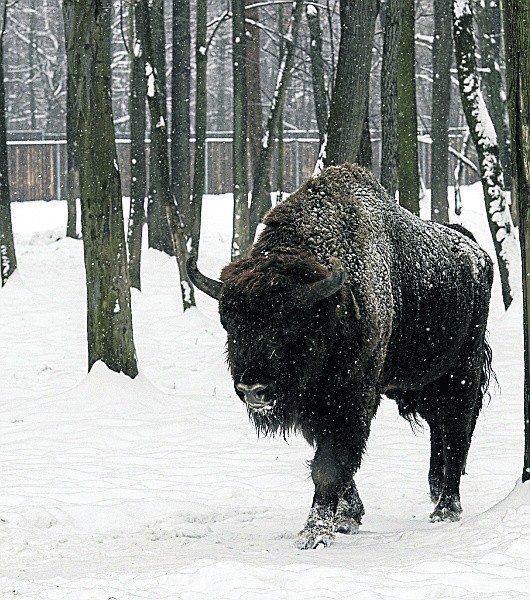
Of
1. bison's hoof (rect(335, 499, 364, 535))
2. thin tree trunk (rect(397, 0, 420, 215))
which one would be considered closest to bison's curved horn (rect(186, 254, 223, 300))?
bison's hoof (rect(335, 499, 364, 535))

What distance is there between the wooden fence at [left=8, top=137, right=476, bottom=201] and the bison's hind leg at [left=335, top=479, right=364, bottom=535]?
3048 cm

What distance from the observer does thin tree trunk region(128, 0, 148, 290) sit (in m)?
17.4

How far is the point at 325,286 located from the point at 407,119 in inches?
335

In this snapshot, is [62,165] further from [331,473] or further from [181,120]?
[331,473]

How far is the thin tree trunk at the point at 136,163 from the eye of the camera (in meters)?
17.4

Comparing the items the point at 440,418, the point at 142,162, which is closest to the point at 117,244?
the point at 440,418

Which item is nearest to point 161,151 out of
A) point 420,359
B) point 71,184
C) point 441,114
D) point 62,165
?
point 71,184

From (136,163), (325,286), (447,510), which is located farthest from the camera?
(136,163)

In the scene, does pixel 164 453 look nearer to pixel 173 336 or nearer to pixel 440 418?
pixel 440 418

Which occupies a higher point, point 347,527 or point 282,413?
point 282,413

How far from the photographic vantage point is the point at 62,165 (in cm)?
3684

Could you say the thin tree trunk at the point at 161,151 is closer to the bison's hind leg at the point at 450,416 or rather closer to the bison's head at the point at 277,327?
the bison's hind leg at the point at 450,416

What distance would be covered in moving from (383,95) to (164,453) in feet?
18.2

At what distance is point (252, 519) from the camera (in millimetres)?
6609
